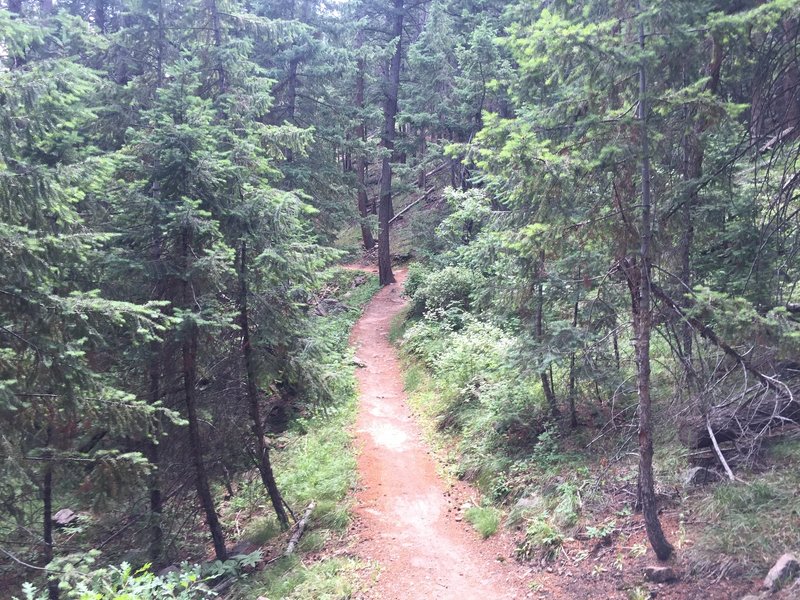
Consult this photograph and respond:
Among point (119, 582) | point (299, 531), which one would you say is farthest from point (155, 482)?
point (119, 582)

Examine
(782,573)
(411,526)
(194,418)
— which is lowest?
(411,526)

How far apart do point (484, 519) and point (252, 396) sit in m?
4.45

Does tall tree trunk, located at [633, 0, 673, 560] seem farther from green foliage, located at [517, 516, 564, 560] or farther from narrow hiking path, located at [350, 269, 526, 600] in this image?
narrow hiking path, located at [350, 269, 526, 600]

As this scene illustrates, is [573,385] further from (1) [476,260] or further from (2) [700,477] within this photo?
(1) [476,260]

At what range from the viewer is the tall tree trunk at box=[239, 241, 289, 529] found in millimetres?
8578

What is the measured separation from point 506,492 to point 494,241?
4590mm

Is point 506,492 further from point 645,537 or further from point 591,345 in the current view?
point 591,345

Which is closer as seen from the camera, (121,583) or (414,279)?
(121,583)

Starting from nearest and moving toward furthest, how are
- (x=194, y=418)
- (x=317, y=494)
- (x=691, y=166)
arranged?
(x=691, y=166)
(x=194, y=418)
(x=317, y=494)

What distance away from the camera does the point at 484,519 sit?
862 centimetres

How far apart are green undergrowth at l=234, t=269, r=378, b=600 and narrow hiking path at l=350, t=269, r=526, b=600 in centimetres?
35

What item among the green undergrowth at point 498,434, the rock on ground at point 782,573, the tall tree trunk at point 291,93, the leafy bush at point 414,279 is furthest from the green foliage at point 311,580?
the tall tree trunk at point 291,93

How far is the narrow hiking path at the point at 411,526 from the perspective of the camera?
7.45m

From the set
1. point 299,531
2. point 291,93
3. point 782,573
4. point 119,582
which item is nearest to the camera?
point 119,582
